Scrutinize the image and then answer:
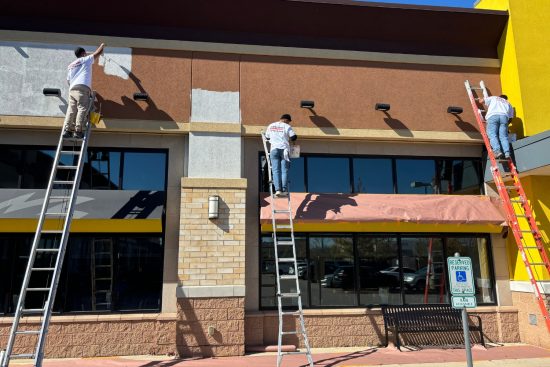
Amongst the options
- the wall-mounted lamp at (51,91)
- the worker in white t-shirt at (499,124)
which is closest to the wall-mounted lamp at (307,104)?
the worker in white t-shirt at (499,124)

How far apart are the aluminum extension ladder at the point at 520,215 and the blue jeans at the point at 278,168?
15.0 feet

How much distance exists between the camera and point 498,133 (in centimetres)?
954

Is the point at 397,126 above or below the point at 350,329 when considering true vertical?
above

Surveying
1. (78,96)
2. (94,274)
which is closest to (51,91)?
(78,96)

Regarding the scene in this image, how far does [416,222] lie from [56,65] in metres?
8.81

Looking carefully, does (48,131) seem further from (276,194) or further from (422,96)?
(422,96)

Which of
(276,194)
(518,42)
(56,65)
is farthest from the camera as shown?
(518,42)

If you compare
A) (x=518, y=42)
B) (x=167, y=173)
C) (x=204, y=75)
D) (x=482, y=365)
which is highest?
(x=518, y=42)

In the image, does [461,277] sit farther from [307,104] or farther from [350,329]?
[307,104]

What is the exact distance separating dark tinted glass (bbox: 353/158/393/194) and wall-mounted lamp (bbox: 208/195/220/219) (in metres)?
3.39

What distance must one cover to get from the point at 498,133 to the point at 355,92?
3409mm

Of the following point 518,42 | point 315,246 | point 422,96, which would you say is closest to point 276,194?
point 315,246

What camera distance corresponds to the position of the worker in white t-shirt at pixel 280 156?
8.66m

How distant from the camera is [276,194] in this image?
8.72 metres
